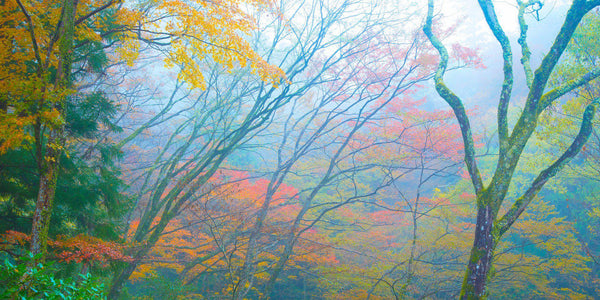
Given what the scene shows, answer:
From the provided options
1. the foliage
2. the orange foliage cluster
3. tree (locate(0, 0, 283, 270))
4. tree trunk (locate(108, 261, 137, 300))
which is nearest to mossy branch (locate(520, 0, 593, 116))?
tree (locate(0, 0, 283, 270))

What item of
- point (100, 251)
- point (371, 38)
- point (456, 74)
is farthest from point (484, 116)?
point (100, 251)

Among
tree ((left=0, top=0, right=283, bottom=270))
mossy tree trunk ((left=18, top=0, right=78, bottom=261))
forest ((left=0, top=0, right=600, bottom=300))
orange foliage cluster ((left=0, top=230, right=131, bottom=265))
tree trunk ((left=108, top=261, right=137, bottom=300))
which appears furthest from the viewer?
tree trunk ((left=108, top=261, right=137, bottom=300))

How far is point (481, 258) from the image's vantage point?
3375 millimetres

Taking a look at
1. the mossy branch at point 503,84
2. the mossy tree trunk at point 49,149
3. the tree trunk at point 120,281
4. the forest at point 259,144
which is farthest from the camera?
the tree trunk at point 120,281

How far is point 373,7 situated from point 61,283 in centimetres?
647

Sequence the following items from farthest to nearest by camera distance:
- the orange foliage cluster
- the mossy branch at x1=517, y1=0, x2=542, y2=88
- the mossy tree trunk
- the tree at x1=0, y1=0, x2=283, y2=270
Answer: the mossy branch at x1=517, y1=0, x2=542, y2=88
the orange foliage cluster
the mossy tree trunk
the tree at x1=0, y1=0, x2=283, y2=270

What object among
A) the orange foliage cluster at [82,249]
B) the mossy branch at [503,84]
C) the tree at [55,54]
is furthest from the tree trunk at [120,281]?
the mossy branch at [503,84]

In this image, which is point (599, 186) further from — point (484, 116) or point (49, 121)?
point (49, 121)

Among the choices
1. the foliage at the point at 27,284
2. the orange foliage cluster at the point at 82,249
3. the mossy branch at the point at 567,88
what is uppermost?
the mossy branch at the point at 567,88

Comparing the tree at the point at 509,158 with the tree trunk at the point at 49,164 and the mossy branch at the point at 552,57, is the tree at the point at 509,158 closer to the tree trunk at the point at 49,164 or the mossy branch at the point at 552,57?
the mossy branch at the point at 552,57

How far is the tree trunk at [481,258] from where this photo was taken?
3.34m

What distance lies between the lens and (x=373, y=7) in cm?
625

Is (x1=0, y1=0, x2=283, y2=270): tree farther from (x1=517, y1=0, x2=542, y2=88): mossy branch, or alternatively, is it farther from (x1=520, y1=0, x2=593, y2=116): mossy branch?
(x1=517, y1=0, x2=542, y2=88): mossy branch

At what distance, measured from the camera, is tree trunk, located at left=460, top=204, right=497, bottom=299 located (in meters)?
3.34
